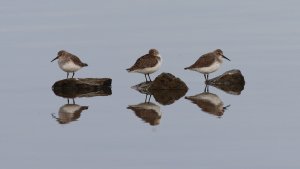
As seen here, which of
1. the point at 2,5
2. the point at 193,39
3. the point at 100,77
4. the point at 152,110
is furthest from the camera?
the point at 2,5

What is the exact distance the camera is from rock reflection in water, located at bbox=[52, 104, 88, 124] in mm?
20397

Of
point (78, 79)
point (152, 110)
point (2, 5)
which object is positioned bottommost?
point (152, 110)

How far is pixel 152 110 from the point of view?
21.2m

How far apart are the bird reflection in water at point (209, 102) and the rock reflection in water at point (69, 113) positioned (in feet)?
7.89

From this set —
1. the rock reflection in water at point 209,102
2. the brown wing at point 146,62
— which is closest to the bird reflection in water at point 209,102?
the rock reflection in water at point 209,102

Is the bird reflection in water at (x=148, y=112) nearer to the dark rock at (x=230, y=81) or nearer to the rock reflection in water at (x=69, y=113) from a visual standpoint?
the rock reflection in water at (x=69, y=113)

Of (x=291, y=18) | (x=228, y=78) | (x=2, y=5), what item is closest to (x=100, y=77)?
(x=228, y=78)

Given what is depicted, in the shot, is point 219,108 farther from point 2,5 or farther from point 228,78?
point 2,5

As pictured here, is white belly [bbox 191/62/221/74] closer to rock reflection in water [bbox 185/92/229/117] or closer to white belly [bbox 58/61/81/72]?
rock reflection in water [bbox 185/92/229/117]

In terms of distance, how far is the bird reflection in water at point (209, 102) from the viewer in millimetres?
20987

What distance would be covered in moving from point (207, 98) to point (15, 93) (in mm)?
4290

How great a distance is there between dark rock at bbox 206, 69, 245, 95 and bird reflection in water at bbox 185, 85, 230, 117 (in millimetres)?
786

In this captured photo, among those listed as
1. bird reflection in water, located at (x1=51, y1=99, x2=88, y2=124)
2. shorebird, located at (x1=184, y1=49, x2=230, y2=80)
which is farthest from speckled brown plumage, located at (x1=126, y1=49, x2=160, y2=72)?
bird reflection in water, located at (x1=51, y1=99, x2=88, y2=124)

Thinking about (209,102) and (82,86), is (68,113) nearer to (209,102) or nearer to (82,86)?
(82,86)
